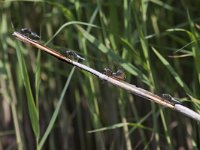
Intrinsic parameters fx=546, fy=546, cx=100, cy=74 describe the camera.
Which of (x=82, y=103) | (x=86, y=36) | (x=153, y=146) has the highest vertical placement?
(x=86, y=36)

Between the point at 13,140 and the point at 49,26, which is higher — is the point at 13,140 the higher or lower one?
the lower one

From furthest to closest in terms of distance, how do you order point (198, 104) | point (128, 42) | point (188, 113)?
point (128, 42) → point (198, 104) → point (188, 113)

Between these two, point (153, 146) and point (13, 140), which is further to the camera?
point (13, 140)

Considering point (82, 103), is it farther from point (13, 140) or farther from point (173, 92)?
point (173, 92)

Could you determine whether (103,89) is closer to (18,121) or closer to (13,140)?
(18,121)

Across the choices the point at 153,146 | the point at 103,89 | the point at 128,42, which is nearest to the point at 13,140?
the point at 103,89

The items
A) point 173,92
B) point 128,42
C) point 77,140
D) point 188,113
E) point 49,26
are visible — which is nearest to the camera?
point 188,113
